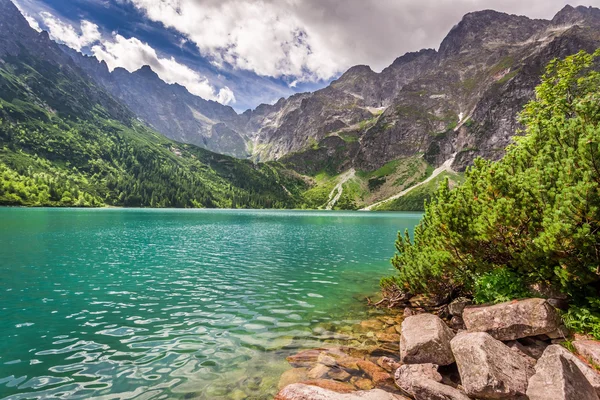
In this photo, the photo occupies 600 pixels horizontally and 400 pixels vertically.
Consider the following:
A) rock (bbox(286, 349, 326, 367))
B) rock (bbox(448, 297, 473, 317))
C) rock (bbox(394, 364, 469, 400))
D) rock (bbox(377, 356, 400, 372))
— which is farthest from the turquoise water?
rock (bbox(448, 297, 473, 317))

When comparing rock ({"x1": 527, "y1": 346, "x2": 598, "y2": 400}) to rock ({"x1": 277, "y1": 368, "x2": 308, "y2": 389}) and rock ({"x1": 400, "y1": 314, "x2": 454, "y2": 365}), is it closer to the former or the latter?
rock ({"x1": 400, "y1": 314, "x2": 454, "y2": 365})

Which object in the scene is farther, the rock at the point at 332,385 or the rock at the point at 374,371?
the rock at the point at 374,371

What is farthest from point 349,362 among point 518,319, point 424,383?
point 518,319

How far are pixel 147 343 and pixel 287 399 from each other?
9287mm

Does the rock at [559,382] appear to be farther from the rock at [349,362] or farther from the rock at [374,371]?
the rock at [349,362]

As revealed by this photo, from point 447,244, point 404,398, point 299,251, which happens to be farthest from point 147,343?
point 299,251

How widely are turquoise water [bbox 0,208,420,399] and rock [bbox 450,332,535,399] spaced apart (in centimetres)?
737

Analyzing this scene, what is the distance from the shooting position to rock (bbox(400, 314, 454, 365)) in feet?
42.6

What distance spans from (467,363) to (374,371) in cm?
402

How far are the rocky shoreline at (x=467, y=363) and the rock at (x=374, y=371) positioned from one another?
0.13ft

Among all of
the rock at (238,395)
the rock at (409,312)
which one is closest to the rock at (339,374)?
the rock at (238,395)

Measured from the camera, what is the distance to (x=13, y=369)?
42.0 feet

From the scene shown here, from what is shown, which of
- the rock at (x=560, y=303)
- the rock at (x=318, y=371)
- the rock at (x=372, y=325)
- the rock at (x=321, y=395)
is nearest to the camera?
the rock at (x=321, y=395)

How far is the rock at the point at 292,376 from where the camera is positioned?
40.6 ft
